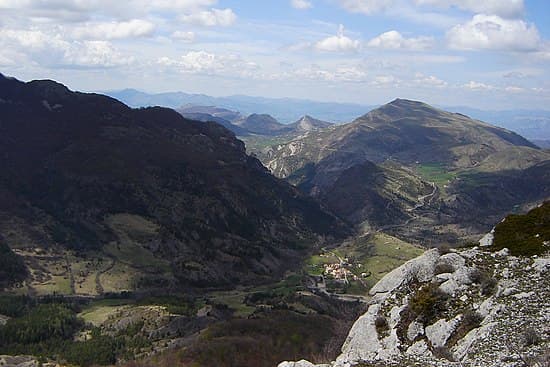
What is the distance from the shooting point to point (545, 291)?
40.5 meters

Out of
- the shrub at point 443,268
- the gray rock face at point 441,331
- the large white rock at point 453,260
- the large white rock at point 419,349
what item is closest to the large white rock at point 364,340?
the large white rock at point 419,349

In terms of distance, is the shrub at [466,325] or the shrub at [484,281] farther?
the shrub at [484,281]

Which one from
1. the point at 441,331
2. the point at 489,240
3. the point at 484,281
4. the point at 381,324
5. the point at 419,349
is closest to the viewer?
the point at 419,349

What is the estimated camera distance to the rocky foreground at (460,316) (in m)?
35.0

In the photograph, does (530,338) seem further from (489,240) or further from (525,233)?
(489,240)

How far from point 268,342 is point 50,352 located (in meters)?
84.3

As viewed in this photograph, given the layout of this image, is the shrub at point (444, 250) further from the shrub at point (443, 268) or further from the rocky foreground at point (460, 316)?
the shrub at point (443, 268)

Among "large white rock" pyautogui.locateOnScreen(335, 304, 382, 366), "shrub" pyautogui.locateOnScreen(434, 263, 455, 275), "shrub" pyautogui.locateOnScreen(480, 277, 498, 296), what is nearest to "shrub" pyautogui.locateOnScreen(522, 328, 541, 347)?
"shrub" pyautogui.locateOnScreen(480, 277, 498, 296)

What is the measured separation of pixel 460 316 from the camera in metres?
41.0

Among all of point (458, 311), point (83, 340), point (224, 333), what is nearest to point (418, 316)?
point (458, 311)

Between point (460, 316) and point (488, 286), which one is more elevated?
point (488, 286)

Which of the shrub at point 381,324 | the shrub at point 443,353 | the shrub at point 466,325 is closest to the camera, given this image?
the shrub at point 443,353

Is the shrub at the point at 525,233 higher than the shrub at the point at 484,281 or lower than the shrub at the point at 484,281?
higher

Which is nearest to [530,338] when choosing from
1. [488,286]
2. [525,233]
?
[488,286]
